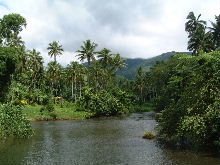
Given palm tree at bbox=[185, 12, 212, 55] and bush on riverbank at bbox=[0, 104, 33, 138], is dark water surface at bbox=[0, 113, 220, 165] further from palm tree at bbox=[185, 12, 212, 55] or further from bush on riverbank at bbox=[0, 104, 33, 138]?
palm tree at bbox=[185, 12, 212, 55]

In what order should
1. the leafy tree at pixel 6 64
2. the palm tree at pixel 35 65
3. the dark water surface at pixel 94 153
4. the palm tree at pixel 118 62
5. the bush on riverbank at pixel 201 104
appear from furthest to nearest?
the palm tree at pixel 118 62
the palm tree at pixel 35 65
the leafy tree at pixel 6 64
the dark water surface at pixel 94 153
the bush on riverbank at pixel 201 104

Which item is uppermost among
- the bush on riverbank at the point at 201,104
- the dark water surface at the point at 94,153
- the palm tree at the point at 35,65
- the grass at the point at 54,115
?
the palm tree at the point at 35,65

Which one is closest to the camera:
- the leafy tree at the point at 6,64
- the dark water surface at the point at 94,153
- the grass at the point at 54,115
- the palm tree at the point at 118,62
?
the dark water surface at the point at 94,153

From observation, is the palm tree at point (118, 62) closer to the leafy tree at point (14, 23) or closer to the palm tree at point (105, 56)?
the palm tree at point (105, 56)

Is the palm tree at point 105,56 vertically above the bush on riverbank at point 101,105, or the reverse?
the palm tree at point 105,56

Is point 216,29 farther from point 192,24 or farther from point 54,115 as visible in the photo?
point 54,115

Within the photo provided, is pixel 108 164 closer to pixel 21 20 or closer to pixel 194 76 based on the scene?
pixel 194 76

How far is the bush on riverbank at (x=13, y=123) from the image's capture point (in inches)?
1209

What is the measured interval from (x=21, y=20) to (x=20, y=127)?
37.2 m

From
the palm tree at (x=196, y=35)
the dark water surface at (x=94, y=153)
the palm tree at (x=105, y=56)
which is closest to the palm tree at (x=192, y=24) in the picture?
the palm tree at (x=196, y=35)

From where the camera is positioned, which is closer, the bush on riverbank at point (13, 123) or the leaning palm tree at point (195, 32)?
the bush on riverbank at point (13, 123)

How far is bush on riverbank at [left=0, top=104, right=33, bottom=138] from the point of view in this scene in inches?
1209

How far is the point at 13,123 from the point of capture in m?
31.3

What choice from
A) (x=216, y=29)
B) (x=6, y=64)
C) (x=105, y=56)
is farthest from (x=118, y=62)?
(x=6, y=64)
